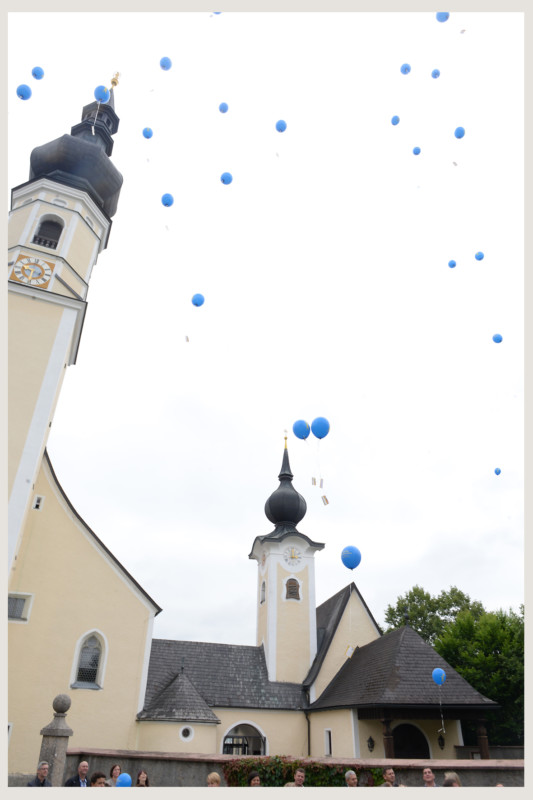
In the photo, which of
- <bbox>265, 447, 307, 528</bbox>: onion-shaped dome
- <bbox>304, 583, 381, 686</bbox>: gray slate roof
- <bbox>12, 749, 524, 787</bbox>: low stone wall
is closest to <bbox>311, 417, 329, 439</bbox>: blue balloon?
<bbox>12, 749, 524, 787</bbox>: low stone wall

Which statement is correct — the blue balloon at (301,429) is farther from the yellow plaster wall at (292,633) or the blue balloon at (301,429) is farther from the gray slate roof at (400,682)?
the yellow plaster wall at (292,633)

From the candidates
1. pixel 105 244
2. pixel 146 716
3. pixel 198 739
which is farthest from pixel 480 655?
pixel 105 244

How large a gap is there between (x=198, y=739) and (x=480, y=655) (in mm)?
14083

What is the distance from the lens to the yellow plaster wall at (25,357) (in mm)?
12844

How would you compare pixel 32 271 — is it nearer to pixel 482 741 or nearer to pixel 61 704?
pixel 61 704

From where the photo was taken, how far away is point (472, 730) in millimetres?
20531

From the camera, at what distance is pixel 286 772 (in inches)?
395

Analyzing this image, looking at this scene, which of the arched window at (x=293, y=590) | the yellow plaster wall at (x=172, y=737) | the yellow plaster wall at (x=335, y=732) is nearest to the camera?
the yellow plaster wall at (x=172, y=737)

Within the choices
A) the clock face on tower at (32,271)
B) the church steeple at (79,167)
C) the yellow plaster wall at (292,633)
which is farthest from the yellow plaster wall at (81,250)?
the yellow plaster wall at (292,633)

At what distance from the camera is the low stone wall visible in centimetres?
860

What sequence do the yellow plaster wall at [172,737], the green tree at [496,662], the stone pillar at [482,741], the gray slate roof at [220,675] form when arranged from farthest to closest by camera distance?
the green tree at [496,662] → the gray slate roof at [220,675] → the yellow plaster wall at [172,737] → the stone pillar at [482,741]

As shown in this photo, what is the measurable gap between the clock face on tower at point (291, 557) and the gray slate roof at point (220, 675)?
172 inches

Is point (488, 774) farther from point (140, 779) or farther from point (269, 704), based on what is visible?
point (269, 704)

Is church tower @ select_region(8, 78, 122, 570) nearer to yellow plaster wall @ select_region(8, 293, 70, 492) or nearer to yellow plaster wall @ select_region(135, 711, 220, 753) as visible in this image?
yellow plaster wall @ select_region(8, 293, 70, 492)
